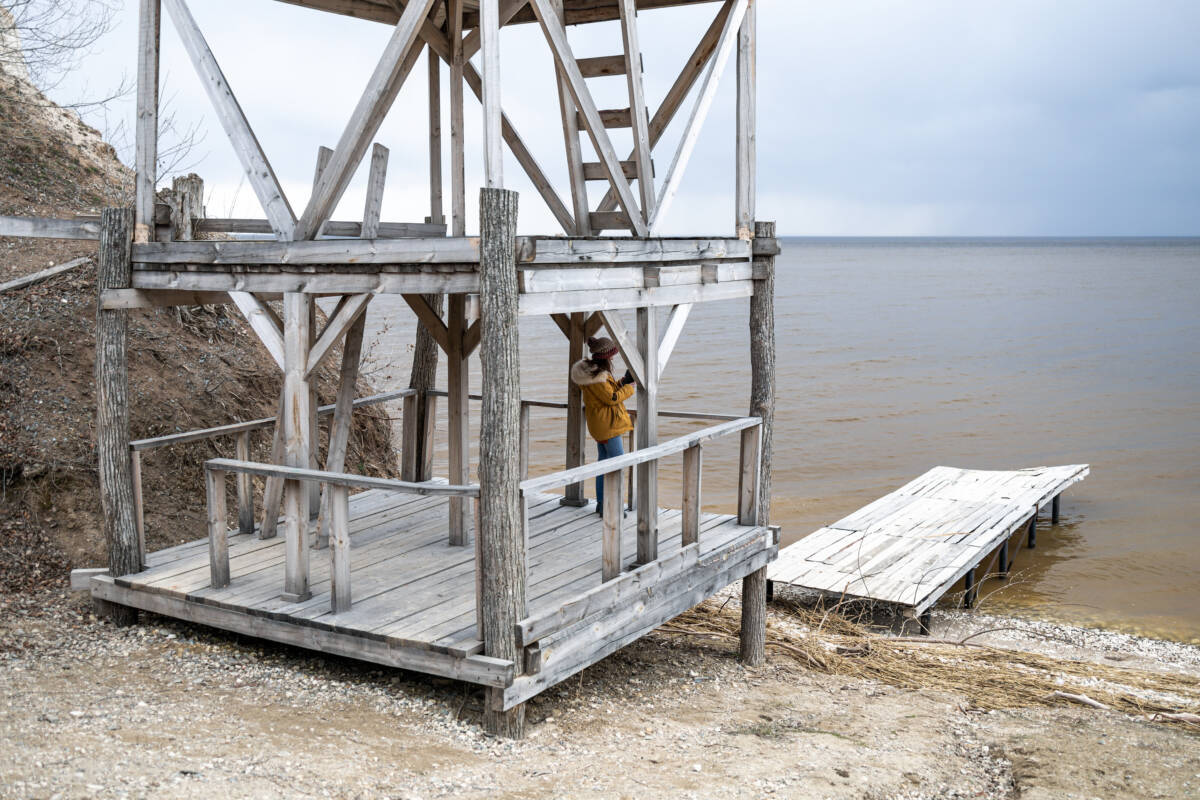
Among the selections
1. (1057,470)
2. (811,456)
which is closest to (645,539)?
(1057,470)

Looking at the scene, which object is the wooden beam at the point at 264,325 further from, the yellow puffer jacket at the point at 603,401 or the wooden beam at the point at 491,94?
the yellow puffer jacket at the point at 603,401

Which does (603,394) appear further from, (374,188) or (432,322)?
(374,188)

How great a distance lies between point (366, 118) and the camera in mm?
6855

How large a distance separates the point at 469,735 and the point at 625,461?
2050 mm

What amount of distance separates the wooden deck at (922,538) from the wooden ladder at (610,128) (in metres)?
5.05

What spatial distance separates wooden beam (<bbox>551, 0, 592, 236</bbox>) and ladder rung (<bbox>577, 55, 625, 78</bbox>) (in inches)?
9.3

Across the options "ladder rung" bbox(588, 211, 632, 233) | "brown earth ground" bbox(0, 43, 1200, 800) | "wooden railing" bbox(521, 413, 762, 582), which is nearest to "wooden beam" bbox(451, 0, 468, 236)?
"ladder rung" bbox(588, 211, 632, 233)

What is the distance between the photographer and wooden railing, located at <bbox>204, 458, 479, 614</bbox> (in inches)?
260

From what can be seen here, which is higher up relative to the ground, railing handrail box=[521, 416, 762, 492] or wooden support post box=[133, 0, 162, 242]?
wooden support post box=[133, 0, 162, 242]

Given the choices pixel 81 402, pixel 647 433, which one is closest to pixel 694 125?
pixel 647 433

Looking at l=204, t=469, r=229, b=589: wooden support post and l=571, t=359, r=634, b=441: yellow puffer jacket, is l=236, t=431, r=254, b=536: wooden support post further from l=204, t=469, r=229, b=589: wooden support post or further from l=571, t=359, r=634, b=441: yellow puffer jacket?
l=571, t=359, r=634, b=441: yellow puffer jacket

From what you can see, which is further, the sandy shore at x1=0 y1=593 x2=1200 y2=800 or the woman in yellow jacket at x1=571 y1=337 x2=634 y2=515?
the woman in yellow jacket at x1=571 y1=337 x2=634 y2=515

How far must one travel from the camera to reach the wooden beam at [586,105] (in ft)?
22.7

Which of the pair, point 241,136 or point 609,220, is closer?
point 241,136
